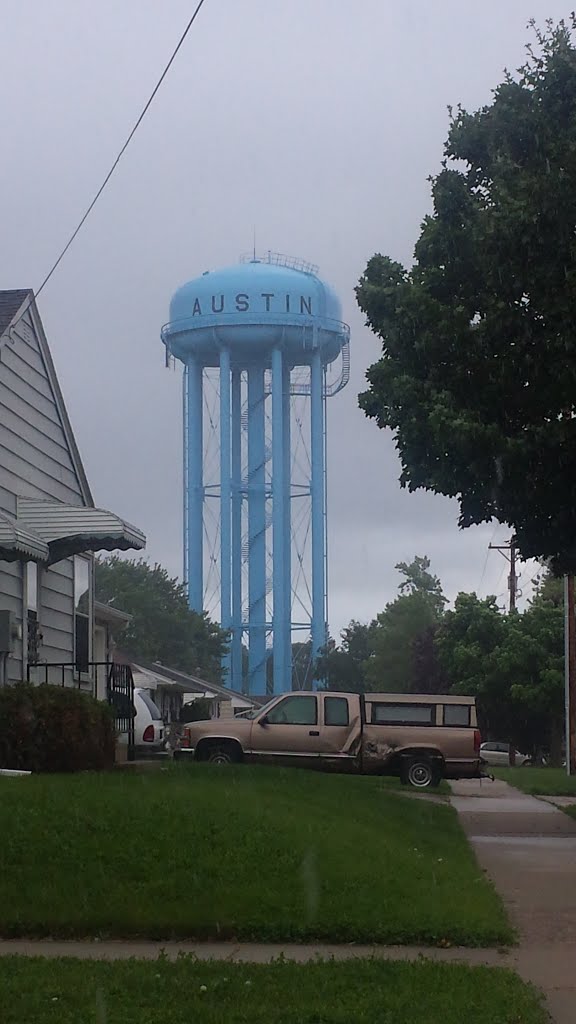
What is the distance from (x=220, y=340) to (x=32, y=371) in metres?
45.2

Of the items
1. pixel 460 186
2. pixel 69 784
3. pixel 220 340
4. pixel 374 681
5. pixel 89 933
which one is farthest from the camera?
pixel 374 681

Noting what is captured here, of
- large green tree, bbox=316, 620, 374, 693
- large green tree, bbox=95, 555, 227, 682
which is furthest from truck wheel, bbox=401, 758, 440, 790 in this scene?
large green tree, bbox=316, 620, 374, 693

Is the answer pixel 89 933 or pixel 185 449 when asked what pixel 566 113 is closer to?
pixel 89 933

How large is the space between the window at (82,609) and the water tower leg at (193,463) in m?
43.7

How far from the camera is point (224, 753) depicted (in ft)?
83.9

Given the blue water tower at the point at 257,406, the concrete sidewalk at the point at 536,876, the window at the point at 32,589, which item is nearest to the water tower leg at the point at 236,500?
the blue water tower at the point at 257,406

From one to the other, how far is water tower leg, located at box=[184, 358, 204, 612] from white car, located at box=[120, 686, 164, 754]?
39627 mm

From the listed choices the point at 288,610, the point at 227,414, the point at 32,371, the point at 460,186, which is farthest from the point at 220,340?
the point at 460,186

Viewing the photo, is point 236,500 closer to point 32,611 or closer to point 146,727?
point 146,727

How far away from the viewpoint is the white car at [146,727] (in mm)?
28062

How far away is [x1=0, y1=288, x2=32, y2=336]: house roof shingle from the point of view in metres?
21.7

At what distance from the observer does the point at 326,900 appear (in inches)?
425

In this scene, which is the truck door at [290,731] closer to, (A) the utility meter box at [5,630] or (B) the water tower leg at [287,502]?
(A) the utility meter box at [5,630]

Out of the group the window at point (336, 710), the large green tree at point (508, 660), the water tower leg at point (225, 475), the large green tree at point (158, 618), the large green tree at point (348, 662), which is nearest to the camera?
the window at point (336, 710)
